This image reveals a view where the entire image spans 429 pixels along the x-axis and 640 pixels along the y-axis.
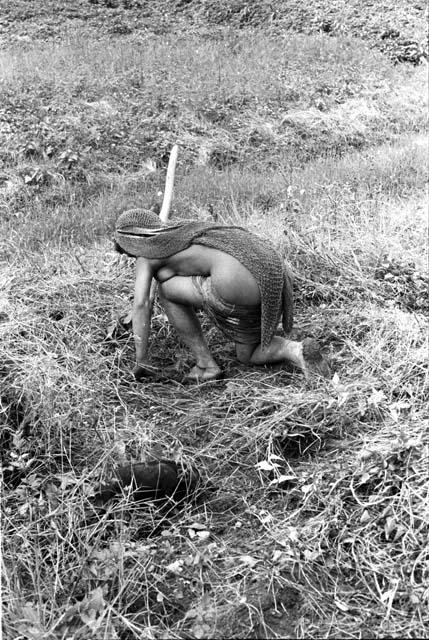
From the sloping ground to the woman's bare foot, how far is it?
26.3ft

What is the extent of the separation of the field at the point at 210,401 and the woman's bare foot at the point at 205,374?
6 cm

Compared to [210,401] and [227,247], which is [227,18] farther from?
[210,401]

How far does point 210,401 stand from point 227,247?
2.49 feet

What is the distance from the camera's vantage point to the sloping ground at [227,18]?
11.1 meters

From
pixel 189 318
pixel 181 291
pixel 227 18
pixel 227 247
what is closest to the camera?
pixel 227 247

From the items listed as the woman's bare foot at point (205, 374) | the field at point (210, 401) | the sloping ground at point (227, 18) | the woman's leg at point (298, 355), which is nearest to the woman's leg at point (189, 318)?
the woman's bare foot at point (205, 374)

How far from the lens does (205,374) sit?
12.2ft

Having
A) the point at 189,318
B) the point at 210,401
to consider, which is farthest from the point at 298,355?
the point at 189,318

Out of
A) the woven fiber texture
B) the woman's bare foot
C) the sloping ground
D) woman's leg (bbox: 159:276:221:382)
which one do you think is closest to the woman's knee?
woman's leg (bbox: 159:276:221:382)

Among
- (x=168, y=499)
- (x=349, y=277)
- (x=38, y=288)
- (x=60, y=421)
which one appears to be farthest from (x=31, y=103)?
(x=168, y=499)

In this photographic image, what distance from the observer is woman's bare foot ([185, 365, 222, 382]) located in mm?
3709

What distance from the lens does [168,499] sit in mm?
2941

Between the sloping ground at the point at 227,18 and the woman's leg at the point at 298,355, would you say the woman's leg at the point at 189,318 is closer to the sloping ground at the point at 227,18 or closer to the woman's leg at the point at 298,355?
the woman's leg at the point at 298,355

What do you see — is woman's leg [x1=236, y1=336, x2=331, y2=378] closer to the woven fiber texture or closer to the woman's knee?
the woven fiber texture
